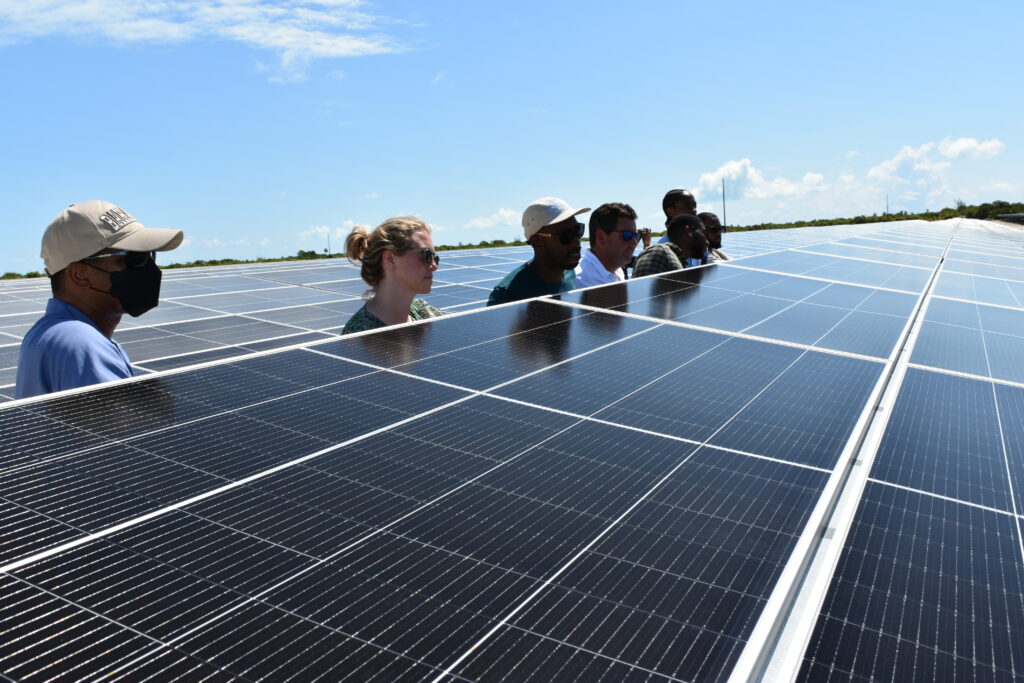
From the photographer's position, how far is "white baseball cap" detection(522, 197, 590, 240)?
752 cm

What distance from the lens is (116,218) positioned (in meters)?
4.24

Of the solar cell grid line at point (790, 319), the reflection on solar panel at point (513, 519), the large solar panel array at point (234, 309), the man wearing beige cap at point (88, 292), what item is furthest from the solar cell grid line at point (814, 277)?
the man wearing beige cap at point (88, 292)

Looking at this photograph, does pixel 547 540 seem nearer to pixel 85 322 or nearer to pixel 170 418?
pixel 170 418

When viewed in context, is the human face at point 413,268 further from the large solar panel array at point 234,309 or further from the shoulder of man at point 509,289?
the large solar panel array at point 234,309

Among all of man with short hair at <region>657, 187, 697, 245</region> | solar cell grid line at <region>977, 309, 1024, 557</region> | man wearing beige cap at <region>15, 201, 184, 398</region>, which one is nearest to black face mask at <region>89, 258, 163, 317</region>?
man wearing beige cap at <region>15, 201, 184, 398</region>

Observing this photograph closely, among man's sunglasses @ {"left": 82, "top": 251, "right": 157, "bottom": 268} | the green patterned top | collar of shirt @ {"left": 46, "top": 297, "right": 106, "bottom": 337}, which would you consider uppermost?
man's sunglasses @ {"left": 82, "top": 251, "right": 157, "bottom": 268}

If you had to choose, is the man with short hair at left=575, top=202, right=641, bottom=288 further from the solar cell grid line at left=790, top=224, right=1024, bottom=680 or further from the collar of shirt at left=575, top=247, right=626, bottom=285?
the solar cell grid line at left=790, top=224, right=1024, bottom=680

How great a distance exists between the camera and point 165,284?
52.3 ft

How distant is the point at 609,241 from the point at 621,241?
136mm

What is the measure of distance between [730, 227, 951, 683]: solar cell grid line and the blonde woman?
319 centimetres

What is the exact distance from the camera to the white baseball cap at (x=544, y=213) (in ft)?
24.7

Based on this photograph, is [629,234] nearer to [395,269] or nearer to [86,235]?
[395,269]

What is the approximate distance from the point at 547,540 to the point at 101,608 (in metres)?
1.10

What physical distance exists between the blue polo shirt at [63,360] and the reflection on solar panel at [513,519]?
566 mm
